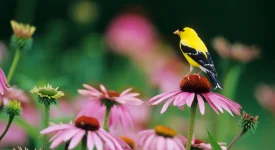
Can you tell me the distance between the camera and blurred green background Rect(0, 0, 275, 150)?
319cm

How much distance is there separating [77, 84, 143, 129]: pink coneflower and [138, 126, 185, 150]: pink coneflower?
4 centimetres

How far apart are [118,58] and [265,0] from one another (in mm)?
2387

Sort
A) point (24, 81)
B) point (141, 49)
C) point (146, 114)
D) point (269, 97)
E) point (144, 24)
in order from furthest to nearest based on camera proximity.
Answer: point (144, 24)
point (141, 49)
point (269, 97)
point (146, 114)
point (24, 81)

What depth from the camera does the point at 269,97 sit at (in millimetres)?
2412

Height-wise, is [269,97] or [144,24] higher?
→ [144,24]

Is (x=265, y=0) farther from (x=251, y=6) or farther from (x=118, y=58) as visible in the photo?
(x=118, y=58)

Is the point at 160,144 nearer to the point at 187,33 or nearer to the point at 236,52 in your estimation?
the point at 187,33

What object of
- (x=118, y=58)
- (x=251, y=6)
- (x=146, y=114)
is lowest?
(x=146, y=114)

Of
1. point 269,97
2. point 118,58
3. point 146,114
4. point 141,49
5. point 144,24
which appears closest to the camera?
point 146,114

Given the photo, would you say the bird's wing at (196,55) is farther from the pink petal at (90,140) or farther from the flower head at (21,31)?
the flower head at (21,31)

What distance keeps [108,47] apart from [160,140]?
241cm

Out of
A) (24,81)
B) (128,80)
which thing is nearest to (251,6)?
(128,80)

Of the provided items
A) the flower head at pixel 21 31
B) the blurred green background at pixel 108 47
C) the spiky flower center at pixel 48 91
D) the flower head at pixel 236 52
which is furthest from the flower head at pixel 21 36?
the flower head at pixel 236 52

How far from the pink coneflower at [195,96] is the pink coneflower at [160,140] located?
0.09 metres
